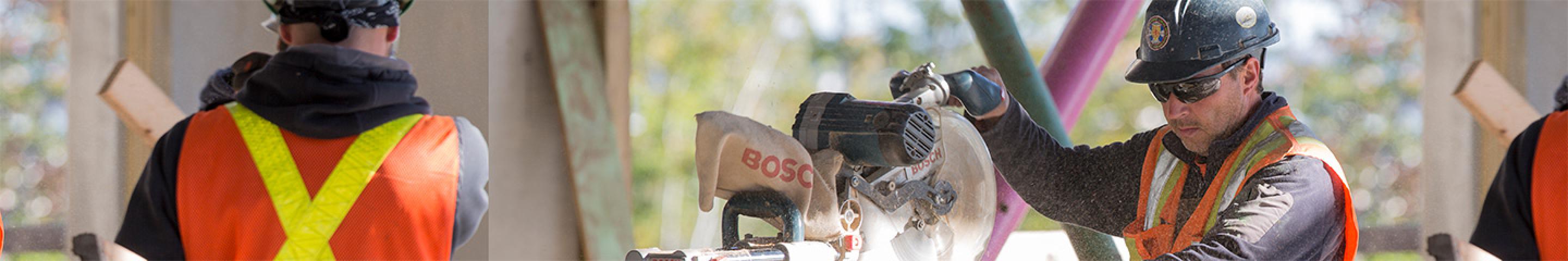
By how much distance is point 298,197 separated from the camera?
4.81 feet

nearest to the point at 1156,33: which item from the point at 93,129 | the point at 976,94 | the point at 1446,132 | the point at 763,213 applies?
the point at 976,94

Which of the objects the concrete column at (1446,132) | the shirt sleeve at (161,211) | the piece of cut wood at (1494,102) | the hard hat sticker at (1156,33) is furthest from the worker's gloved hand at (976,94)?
the concrete column at (1446,132)

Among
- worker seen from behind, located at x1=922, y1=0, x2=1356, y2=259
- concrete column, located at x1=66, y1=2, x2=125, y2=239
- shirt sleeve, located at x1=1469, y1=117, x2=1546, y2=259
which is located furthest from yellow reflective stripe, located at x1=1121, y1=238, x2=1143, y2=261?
concrete column, located at x1=66, y1=2, x2=125, y2=239

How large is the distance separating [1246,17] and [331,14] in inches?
41.8

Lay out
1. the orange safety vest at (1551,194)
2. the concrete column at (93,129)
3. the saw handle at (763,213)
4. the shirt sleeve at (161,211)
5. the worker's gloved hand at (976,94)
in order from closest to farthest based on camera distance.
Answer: the saw handle at (763,213) < the shirt sleeve at (161,211) < the worker's gloved hand at (976,94) < the orange safety vest at (1551,194) < the concrete column at (93,129)

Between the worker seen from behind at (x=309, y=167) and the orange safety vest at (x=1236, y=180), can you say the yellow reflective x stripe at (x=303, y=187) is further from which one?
the orange safety vest at (x=1236, y=180)

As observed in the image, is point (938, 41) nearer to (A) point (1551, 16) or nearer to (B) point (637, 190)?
(B) point (637, 190)

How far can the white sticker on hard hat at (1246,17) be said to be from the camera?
142 centimetres

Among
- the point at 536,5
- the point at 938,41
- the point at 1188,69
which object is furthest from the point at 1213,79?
the point at 938,41

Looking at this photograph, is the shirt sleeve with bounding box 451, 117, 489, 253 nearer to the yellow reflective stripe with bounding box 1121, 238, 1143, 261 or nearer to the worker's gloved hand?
the worker's gloved hand

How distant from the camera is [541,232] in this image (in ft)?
7.42

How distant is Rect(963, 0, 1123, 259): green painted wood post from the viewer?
1.77 meters

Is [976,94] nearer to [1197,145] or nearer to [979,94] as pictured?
[979,94]

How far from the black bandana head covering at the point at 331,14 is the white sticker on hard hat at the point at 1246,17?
1.00 metres
